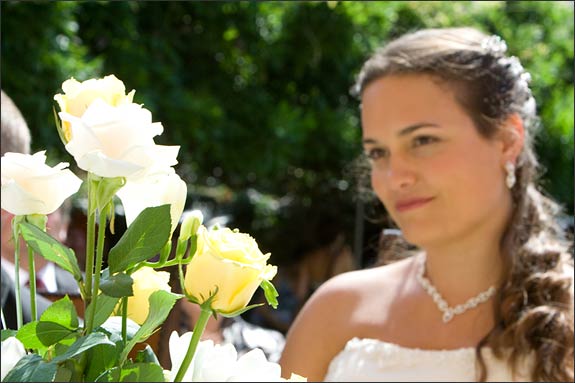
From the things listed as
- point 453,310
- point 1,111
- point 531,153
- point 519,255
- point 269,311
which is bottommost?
point 269,311

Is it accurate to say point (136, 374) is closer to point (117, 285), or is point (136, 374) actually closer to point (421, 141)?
point (117, 285)

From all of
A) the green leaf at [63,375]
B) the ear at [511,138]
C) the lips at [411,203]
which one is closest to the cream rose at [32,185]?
the green leaf at [63,375]

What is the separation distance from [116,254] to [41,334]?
0.06 m

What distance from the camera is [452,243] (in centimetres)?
192

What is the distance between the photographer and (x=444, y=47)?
6.62ft

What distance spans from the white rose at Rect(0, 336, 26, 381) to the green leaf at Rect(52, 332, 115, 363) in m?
0.02

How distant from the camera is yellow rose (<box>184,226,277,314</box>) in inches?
20.4

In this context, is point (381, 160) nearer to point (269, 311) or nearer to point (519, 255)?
point (519, 255)

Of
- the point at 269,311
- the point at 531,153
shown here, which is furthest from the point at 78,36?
the point at 531,153

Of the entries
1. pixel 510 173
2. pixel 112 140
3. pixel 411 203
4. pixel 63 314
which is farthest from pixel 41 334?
pixel 510 173

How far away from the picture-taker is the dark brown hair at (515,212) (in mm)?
1840

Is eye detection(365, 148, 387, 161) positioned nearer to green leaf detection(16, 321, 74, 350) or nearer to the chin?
the chin

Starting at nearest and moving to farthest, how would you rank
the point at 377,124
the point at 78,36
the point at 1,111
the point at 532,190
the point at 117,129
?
the point at 117,129 → the point at 1,111 → the point at 377,124 → the point at 532,190 → the point at 78,36

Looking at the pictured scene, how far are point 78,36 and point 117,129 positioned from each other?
3176mm
